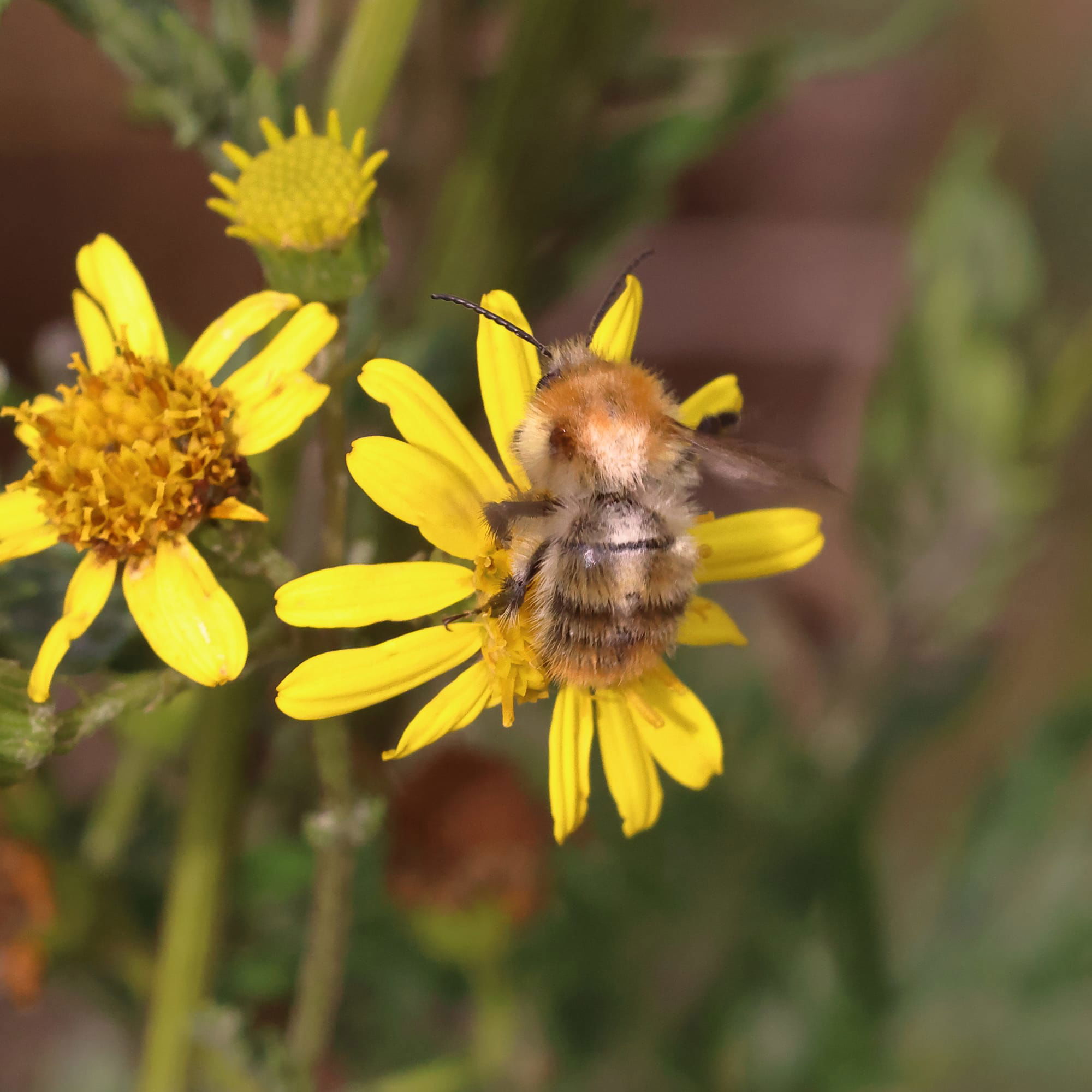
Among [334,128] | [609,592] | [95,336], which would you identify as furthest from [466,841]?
[334,128]

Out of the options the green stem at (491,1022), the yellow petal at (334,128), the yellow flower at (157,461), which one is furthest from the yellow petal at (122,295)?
the green stem at (491,1022)

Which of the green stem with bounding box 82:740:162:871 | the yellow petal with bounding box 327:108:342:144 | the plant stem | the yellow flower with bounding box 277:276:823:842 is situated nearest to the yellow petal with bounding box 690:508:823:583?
the yellow flower with bounding box 277:276:823:842

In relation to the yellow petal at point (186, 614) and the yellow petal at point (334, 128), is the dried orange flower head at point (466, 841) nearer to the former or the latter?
the yellow petal at point (186, 614)

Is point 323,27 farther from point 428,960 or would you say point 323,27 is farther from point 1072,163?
point 1072,163

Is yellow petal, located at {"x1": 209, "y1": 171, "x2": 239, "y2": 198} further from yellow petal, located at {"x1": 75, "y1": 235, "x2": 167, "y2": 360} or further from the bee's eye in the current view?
the bee's eye

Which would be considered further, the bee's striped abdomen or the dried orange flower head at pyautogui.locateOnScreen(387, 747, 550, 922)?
the dried orange flower head at pyautogui.locateOnScreen(387, 747, 550, 922)

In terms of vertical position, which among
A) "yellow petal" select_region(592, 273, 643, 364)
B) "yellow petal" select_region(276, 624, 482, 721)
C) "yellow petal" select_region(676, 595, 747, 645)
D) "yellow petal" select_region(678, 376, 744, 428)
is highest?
"yellow petal" select_region(592, 273, 643, 364)
